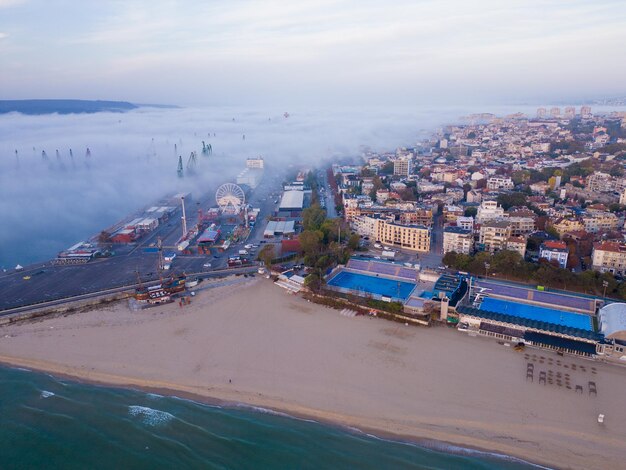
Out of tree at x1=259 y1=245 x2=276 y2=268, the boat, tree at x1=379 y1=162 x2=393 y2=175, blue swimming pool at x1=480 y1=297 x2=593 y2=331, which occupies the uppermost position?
tree at x1=379 y1=162 x2=393 y2=175

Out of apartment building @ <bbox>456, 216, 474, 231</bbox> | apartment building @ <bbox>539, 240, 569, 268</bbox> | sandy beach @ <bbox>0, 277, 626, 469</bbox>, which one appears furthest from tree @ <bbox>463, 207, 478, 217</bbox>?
sandy beach @ <bbox>0, 277, 626, 469</bbox>

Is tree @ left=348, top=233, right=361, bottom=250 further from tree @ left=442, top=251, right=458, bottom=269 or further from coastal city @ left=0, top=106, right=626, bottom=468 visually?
tree @ left=442, top=251, right=458, bottom=269

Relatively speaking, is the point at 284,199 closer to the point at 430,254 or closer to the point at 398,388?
the point at 430,254

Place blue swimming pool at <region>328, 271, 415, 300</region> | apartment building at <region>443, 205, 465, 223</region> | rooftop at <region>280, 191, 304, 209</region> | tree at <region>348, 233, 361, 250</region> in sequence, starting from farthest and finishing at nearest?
rooftop at <region>280, 191, 304, 209</region>
apartment building at <region>443, 205, 465, 223</region>
tree at <region>348, 233, 361, 250</region>
blue swimming pool at <region>328, 271, 415, 300</region>

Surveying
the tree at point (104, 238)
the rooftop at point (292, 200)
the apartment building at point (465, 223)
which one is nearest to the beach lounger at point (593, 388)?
the apartment building at point (465, 223)

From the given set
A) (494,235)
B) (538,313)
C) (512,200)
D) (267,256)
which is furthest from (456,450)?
(512,200)

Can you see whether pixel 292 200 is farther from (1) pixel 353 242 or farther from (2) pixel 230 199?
(1) pixel 353 242
